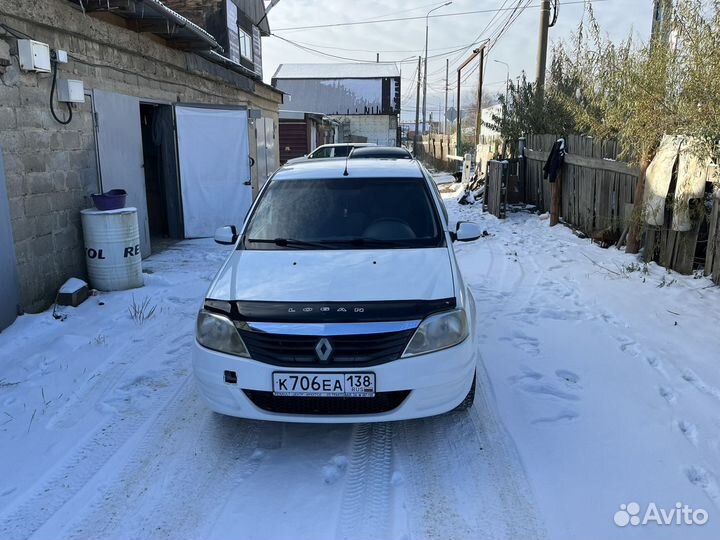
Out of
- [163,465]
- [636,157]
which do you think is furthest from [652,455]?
[636,157]

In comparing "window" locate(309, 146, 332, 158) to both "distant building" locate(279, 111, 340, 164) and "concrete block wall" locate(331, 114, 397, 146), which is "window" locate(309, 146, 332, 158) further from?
"concrete block wall" locate(331, 114, 397, 146)

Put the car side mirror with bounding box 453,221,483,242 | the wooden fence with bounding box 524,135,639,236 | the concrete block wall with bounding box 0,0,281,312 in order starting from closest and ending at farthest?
the car side mirror with bounding box 453,221,483,242, the concrete block wall with bounding box 0,0,281,312, the wooden fence with bounding box 524,135,639,236

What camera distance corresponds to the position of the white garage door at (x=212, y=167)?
404 inches

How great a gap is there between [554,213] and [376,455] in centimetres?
914

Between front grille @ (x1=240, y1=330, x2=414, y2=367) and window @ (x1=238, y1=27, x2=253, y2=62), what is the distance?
17536mm

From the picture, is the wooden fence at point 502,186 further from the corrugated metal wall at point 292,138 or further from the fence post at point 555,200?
the corrugated metal wall at point 292,138

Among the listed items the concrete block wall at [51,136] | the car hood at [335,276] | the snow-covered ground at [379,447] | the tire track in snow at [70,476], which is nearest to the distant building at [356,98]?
the concrete block wall at [51,136]

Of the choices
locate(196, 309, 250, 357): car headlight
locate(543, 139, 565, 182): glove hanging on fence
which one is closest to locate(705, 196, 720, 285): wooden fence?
locate(543, 139, 565, 182): glove hanging on fence

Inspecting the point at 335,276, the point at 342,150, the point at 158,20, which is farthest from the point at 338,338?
the point at 342,150

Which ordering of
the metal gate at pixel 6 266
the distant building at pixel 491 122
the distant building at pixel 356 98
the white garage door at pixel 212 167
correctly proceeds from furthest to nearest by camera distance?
the distant building at pixel 356 98 → the distant building at pixel 491 122 → the white garage door at pixel 212 167 → the metal gate at pixel 6 266

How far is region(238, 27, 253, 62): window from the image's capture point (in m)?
18.6

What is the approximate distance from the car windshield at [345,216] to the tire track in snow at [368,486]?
1307 mm

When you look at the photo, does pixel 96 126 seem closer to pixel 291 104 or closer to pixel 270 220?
pixel 270 220

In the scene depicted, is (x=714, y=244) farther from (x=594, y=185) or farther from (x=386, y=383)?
(x=386, y=383)
